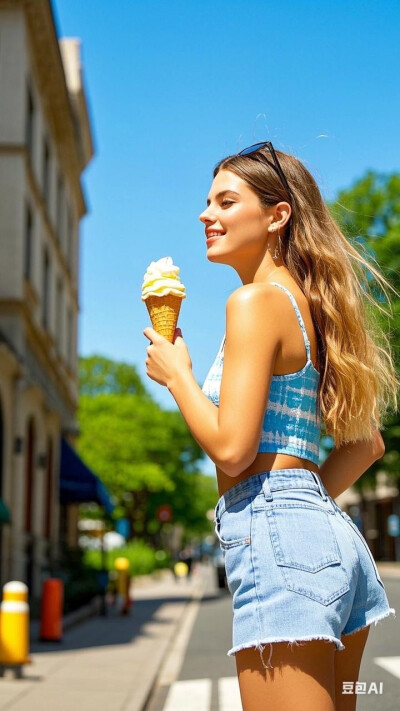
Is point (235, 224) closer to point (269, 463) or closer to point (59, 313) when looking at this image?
point (269, 463)

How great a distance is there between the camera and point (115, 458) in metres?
63.2

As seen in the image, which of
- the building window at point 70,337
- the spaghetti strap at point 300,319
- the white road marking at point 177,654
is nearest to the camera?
the spaghetti strap at point 300,319

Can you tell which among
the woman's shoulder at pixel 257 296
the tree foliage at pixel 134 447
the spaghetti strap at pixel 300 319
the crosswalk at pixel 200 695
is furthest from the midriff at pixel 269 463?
the tree foliage at pixel 134 447

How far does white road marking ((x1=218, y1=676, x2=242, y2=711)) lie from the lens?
8.83 m

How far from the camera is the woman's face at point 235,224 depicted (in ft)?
8.79

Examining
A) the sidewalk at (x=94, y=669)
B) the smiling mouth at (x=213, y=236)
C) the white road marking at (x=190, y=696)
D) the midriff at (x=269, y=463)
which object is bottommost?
the white road marking at (x=190, y=696)

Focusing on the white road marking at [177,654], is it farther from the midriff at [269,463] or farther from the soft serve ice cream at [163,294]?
the midriff at [269,463]

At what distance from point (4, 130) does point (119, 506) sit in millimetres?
49448

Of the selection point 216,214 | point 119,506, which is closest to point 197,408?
point 216,214

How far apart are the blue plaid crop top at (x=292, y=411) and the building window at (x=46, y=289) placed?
2491cm

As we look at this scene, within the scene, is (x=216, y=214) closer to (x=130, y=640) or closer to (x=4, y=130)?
(x=130, y=640)

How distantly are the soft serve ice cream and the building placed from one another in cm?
1365

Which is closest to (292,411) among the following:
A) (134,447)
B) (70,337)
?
(70,337)

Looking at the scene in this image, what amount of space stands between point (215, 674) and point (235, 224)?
383 inches
